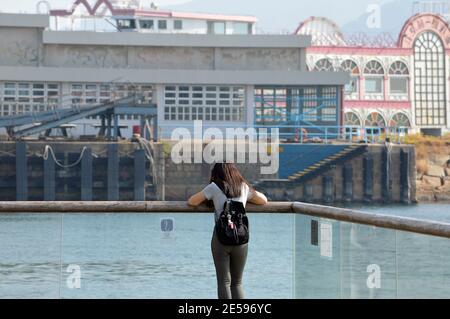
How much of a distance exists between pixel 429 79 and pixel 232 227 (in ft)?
348

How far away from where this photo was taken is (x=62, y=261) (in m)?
10.6

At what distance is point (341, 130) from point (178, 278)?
6921cm

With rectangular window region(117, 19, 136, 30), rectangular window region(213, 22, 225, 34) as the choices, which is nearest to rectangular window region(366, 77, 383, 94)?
rectangular window region(213, 22, 225, 34)

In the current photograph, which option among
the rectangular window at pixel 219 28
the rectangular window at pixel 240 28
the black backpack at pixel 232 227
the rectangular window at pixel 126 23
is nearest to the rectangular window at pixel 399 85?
the rectangular window at pixel 219 28

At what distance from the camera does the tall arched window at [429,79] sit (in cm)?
11331

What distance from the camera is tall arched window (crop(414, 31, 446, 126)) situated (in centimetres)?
11331

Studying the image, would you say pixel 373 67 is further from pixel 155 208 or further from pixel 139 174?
pixel 155 208

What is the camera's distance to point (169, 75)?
7900 centimetres

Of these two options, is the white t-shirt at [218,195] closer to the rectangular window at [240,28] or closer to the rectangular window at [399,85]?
the rectangular window at [240,28]

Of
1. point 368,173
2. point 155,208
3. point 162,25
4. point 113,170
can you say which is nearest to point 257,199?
point 155,208

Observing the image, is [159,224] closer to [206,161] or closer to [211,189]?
[211,189]

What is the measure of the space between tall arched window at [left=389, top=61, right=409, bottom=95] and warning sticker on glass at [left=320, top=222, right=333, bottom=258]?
102102 mm

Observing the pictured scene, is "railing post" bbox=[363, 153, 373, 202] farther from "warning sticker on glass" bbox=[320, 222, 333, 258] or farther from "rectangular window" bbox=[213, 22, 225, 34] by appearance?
"warning sticker on glass" bbox=[320, 222, 333, 258]

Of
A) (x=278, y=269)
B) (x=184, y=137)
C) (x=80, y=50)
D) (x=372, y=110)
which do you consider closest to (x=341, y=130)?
(x=184, y=137)
